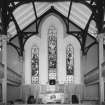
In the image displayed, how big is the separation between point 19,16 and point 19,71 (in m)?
7.09

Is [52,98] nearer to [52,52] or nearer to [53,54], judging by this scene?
[53,54]

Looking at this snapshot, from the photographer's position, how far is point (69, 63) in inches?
1380

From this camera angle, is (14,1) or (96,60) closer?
(14,1)

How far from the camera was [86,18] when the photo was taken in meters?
30.7

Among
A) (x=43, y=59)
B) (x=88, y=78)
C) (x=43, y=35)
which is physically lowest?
(x=88, y=78)

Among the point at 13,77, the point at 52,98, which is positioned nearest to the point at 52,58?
the point at 52,98

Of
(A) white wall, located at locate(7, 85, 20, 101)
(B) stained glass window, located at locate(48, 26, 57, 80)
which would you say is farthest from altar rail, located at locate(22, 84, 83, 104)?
(B) stained glass window, located at locate(48, 26, 57, 80)

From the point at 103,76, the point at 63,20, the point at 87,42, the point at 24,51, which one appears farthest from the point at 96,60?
the point at 103,76

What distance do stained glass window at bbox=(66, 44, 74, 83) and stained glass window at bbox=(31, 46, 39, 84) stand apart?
3.52m

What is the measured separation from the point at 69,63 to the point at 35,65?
3.99 m

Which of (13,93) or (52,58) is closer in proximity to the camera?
(13,93)

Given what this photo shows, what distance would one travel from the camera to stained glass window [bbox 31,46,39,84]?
35.0m

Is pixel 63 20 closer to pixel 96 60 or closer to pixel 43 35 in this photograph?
pixel 43 35

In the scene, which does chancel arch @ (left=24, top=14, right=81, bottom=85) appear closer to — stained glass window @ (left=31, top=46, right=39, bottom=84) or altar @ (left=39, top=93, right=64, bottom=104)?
stained glass window @ (left=31, top=46, right=39, bottom=84)
